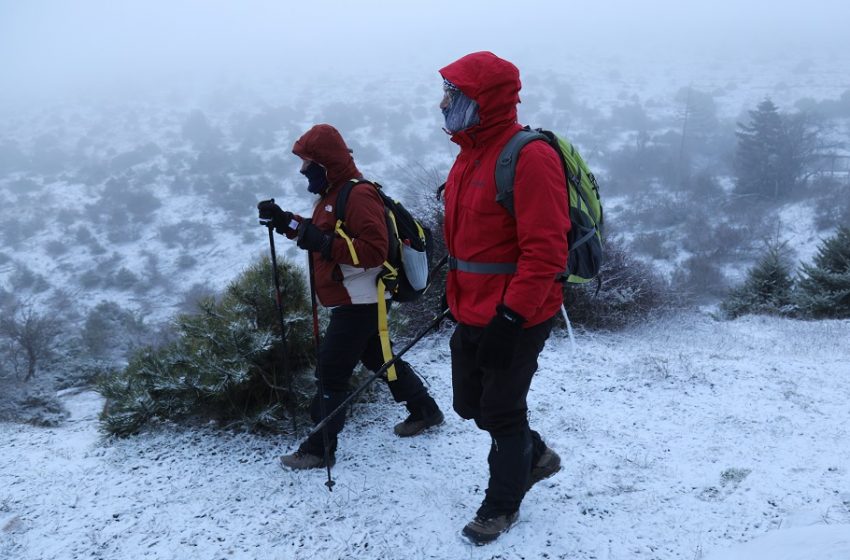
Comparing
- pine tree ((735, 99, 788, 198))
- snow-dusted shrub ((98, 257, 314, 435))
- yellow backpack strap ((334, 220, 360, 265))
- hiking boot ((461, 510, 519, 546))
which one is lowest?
pine tree ((735, 99, 788, 198))

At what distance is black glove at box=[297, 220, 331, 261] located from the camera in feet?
10.5

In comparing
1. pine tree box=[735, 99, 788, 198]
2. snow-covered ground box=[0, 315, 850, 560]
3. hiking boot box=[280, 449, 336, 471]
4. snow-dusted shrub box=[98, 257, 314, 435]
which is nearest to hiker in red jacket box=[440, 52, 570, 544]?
snow-covered ground box=[0, 315, 850, 560]

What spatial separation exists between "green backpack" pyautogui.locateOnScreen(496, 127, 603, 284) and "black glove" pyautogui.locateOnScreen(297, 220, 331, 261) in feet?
3.80

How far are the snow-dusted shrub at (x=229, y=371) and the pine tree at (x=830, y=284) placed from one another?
10011 millimetres

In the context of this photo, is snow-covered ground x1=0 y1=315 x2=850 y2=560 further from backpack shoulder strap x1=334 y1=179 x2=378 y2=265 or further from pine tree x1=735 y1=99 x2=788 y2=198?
pine tree x1=735 y1=99 x2=788 y2=198

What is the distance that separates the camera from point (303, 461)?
12.0 ft

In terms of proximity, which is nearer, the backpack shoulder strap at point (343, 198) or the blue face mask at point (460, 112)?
the blue face mask at point (460, 112)

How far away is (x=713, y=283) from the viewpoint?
27.2 metres

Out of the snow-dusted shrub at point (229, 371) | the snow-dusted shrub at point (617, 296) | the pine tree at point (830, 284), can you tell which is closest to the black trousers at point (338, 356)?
the snow-dusted shrub at point (229, 371)

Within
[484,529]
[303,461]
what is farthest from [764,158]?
[484,529]

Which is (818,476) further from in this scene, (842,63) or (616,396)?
(842,63)

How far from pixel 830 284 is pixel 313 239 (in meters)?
11.1

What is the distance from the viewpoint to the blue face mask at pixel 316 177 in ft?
11.1

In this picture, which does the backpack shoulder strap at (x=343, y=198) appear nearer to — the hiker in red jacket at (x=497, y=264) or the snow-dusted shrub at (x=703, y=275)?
the hiker in red jacket at (x=497, y=264)
